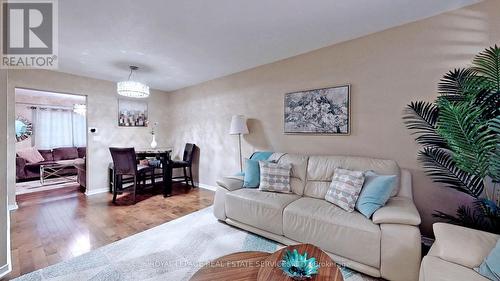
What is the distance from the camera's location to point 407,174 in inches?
86.0

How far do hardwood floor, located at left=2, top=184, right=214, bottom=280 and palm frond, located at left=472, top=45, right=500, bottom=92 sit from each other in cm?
353

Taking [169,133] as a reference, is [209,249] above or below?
below

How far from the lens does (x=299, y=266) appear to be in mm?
1205

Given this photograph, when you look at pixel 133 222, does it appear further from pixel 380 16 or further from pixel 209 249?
pixel 380 16

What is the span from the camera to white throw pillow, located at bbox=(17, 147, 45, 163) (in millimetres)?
5258

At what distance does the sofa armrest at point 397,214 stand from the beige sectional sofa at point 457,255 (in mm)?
204

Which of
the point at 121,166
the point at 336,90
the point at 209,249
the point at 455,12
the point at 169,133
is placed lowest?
the point at 209,249

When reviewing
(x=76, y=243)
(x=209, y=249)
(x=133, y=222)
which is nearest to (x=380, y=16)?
(x=209, y=249)

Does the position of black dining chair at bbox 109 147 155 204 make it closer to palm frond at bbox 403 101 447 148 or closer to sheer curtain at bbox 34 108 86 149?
palm frond at bbox 403 101 447 148

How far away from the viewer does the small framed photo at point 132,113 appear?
4.57m

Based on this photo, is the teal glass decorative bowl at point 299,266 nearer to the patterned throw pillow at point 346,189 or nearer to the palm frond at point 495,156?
the patterned throw pillow at point 346,189

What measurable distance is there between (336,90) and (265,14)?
52.7 inches

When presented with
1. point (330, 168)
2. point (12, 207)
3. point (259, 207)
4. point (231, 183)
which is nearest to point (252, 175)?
point (231, 183)

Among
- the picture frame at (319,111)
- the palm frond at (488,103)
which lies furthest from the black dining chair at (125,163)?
the palm frond at (488,103)
